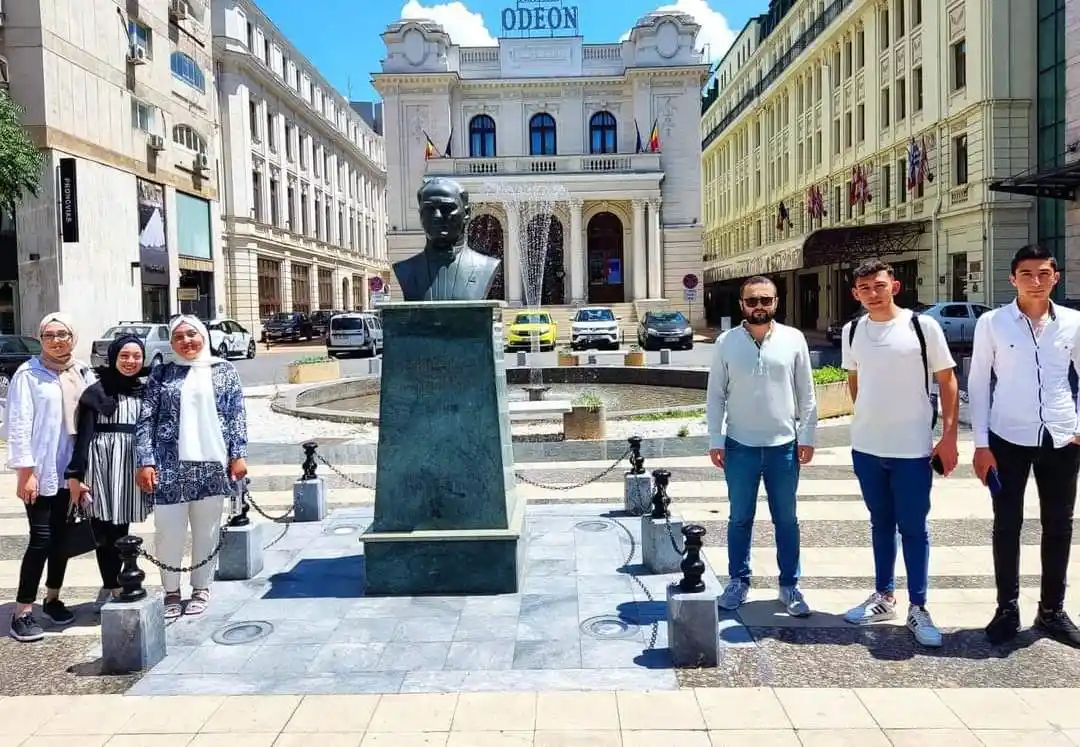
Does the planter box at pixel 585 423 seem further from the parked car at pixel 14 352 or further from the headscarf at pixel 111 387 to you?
the parked car at pixel 14 352

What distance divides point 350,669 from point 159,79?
115 ft

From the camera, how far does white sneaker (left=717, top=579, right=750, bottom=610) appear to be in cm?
495

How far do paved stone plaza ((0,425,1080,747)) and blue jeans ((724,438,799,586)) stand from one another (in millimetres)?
316

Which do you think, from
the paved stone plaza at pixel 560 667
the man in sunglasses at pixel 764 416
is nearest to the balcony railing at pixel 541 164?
the paved stone plaza at pixel 560 667

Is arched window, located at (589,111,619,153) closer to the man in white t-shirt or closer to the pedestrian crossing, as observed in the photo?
the pedestrian crossing

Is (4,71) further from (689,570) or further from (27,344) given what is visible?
(689,570)

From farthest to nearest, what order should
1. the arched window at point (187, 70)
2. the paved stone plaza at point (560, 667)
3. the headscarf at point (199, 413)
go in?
the arched window at point (187, 70) → the headscarf at point (199, 413) → the paved stone plaza at point (560, 667)

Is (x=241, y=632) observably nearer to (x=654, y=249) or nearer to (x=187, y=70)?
(x=187, y=70)

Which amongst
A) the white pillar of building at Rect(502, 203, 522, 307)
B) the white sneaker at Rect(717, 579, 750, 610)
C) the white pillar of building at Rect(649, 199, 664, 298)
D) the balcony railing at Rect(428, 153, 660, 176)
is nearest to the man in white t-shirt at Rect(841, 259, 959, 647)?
the white sneaker at Rect(717, 579, 750, 610)

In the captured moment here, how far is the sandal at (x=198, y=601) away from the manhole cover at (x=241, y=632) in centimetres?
28

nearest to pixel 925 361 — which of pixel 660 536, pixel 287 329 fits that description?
pixel 660 536

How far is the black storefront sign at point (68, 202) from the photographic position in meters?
27.4

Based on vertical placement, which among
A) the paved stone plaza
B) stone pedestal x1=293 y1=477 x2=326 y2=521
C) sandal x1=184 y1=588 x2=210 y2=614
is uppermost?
stone pedestal x1=293 y1=477 x2=326 y2=521

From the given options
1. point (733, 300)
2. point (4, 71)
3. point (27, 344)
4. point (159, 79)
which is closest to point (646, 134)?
point (733, 300)
